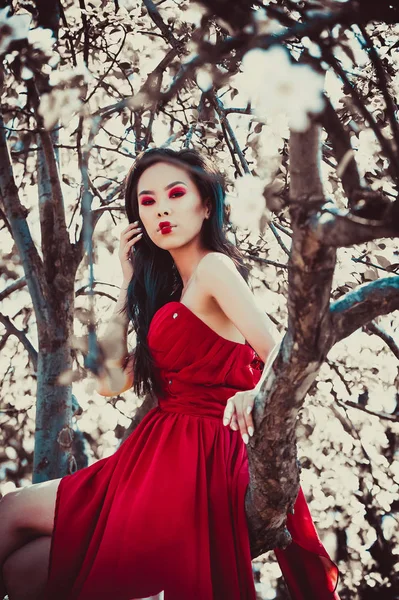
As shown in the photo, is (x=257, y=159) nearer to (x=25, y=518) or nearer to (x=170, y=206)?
(x=170, y=206)

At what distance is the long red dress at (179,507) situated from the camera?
6.91 ft

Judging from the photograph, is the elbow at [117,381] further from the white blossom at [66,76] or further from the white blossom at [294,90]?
the white blossom at [294,90]

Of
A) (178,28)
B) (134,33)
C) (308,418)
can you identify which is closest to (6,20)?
(134,33)

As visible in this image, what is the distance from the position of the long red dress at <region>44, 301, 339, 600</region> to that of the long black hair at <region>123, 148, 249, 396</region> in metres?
0.20

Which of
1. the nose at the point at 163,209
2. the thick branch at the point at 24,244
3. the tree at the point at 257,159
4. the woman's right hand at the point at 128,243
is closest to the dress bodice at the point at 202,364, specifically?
the tree at the point at 257,159

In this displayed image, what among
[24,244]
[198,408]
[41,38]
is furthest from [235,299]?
[24,244]

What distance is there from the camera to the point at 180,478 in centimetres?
225

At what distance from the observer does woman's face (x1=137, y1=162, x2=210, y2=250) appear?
9.15ft

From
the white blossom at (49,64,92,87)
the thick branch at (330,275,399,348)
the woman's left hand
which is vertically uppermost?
the white blossom at (49,64,92,87)

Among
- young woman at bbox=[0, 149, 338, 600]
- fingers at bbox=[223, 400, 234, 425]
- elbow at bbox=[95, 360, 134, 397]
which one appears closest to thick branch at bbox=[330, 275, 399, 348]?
young woman at bbox=[0, 149, 338, 600]

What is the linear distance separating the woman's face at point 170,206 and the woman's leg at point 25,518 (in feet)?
3.14

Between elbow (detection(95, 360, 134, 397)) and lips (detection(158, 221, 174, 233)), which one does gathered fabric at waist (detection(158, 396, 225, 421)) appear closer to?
elbow (detection(95, 360, 134, 397))

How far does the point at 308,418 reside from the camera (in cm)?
540

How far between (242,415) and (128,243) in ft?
4.54
